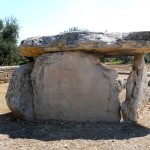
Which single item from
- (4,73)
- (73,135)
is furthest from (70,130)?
(4,73)

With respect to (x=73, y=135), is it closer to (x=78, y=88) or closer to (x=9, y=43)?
(x=78, y=88)

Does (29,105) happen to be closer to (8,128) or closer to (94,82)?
(8,128)

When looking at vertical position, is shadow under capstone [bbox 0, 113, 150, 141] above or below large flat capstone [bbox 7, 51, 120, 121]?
below

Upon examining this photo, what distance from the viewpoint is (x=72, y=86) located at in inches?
281

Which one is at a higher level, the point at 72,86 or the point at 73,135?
the point at 72,86

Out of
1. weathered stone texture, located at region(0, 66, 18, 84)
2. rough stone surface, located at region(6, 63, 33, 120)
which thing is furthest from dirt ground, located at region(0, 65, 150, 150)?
weathered stone texture, located at region(0, 66, 18, 84)

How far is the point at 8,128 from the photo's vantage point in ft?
22.1

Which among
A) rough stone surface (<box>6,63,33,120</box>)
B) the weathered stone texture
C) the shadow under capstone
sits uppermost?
rough stone surface (<box>6,63,33,120</box>)

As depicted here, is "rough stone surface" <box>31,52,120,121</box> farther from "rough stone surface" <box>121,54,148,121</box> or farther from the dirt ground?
the dirt ground

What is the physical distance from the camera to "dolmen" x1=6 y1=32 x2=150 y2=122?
7.02 m

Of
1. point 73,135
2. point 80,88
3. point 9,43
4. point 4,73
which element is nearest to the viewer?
point 73,135

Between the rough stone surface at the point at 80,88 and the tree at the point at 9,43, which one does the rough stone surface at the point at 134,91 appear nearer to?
the rough stone surface at the point at 80,88

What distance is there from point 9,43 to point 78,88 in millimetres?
19106

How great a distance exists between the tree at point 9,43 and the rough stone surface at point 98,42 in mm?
18483
